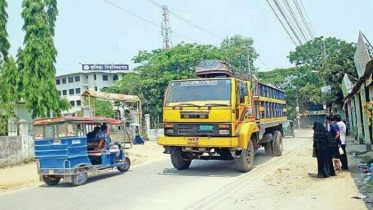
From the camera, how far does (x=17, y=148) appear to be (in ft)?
52.7

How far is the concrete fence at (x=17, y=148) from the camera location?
15445 mm

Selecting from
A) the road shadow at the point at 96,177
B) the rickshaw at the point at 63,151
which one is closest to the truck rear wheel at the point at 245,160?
the road shadow at the point at 96,177

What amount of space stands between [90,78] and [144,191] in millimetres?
66462

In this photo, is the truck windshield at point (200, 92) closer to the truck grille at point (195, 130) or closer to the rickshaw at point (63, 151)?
the truck grille at point (195, 130)

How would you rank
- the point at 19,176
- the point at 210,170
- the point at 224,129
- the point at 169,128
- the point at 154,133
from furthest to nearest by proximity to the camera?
1. the point at 154,133
2. the point at 19,176
3. the point at 210,170
4. the point at 169,128
5. the point at 224,129

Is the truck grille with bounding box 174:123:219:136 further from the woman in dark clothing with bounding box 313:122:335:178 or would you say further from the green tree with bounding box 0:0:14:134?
the green tree with bounding box 0:0:14:134

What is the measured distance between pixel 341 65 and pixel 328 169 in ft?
63.4

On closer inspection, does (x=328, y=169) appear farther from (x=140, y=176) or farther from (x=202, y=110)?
(x=140, y=176)

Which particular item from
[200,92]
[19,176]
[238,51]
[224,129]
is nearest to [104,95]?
[19,176]

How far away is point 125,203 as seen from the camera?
298 inches

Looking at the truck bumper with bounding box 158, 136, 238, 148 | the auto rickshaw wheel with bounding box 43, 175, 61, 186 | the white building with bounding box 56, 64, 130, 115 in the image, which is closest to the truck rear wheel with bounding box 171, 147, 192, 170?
the truck bumper with bounding box 158, 136, 238, 148

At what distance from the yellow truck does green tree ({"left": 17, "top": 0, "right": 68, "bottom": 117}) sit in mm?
12382

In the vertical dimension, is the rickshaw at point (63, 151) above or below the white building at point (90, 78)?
below

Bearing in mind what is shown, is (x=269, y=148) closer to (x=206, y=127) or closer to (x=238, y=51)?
(x=206, y=127)
